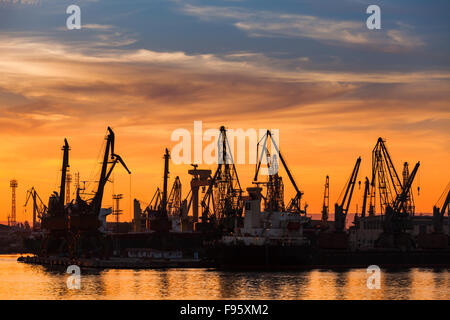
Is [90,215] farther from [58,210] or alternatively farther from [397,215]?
[397,215]

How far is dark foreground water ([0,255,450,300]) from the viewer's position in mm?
87812

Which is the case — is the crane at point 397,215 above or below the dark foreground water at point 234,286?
above

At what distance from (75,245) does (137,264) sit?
21729 mm

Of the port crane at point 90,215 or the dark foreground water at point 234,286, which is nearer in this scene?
the dark foreground water at point 234,286

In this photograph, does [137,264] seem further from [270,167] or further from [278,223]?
[270,167]

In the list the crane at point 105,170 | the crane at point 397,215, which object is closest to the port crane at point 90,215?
the crane at point 105,170

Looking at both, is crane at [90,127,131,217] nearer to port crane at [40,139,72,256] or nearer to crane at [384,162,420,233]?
port crane at [40,139,72,256]

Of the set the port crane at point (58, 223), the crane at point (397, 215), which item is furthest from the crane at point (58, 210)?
the crane at point (397, 215)

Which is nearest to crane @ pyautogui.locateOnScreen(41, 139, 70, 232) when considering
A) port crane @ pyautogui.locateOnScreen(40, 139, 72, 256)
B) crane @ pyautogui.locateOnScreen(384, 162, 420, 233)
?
port crane @ pyautogui.locateOnScreen(40, 139, 72, 256)

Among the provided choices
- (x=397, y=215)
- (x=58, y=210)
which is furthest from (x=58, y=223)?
(x=397, y=215)

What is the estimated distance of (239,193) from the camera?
193 metres

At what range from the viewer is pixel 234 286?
10012 cm

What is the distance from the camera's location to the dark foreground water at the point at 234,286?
8781cm

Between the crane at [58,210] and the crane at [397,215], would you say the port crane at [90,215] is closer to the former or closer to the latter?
the crane at [58,210]
